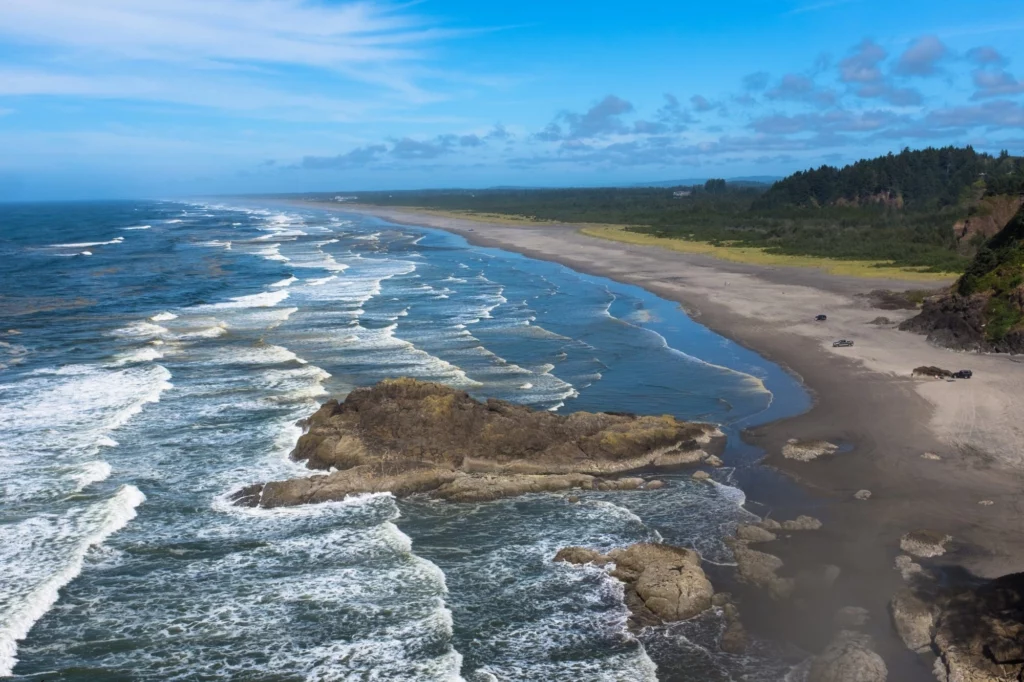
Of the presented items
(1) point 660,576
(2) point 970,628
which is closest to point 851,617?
(2) point 970,628

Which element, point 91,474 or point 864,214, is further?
point 864,214

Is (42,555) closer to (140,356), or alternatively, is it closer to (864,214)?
(140,356)

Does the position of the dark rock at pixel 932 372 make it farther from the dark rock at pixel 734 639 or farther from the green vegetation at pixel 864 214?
the green vegetation at pixel 864 214

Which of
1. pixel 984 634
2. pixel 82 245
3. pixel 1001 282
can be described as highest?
pixel 1001 282

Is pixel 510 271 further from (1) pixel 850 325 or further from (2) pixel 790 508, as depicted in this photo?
(2) pixel 790 508

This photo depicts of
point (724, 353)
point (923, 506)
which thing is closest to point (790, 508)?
point (923, 506)

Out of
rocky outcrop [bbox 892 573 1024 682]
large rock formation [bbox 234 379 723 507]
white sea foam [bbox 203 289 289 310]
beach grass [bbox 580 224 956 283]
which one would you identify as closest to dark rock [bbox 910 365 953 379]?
large rock formation [bbox 234 379 723 507]

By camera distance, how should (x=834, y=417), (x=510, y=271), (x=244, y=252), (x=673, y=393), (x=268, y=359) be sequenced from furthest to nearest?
(x=244, y=252) < (x=510, y=271) < (x=268, y=359) < (x=673, y=393) < (x=834, y=417)
